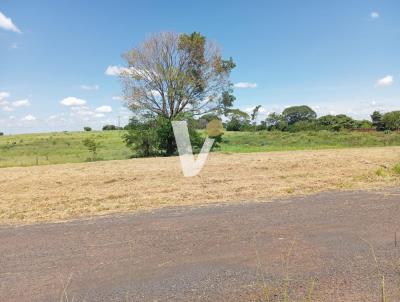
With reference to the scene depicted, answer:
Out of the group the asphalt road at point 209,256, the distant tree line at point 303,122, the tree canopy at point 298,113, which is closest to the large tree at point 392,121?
the distant tree line at point 303,122

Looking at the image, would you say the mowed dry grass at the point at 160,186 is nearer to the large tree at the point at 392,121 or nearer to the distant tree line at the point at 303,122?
the distant tree line at the point at 303,122

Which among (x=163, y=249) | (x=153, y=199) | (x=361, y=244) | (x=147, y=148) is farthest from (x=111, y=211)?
(x=147, y=148)

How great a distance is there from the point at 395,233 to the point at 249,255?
214 centimetres

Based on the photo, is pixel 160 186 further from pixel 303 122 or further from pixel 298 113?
pixel 298 113

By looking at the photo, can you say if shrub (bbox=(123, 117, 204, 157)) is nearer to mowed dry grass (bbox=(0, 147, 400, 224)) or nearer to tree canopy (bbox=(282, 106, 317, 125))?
mowed dry grass (bbox=(0, 147, 400, 224))

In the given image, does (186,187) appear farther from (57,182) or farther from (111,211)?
(57,182)

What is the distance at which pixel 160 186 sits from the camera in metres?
9.63

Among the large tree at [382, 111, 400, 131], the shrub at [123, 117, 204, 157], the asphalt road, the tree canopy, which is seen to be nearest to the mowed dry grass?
the asphalt road

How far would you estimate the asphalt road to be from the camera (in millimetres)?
3369

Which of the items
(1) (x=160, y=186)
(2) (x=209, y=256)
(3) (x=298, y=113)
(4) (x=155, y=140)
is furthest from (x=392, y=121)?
(2) (x=209, y=256)

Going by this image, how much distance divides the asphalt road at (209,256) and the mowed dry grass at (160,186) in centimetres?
99

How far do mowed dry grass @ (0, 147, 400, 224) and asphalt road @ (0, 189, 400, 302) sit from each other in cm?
99

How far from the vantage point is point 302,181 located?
9.50 m

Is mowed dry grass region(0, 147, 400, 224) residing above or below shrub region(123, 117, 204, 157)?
below
